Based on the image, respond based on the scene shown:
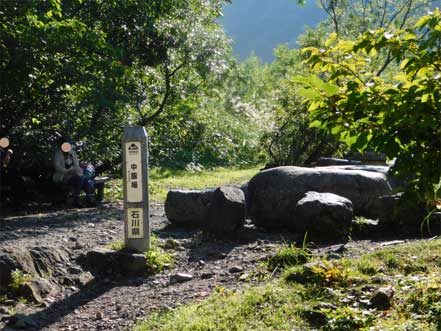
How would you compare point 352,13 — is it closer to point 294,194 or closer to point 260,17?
point 294,194

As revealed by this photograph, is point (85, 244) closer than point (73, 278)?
No

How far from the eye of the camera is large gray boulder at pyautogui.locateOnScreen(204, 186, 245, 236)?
26.7 ft

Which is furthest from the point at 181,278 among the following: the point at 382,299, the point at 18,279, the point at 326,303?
the point at 382,299

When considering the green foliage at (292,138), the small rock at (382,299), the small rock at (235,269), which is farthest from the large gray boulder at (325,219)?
the green foliage at (292,138)

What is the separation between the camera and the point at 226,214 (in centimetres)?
Result: 816

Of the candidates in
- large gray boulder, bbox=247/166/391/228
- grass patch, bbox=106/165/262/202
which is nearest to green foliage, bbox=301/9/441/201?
large gray boulder, bbox=247/166/391/228

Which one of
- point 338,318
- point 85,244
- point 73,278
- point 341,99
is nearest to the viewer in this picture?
point 341,99

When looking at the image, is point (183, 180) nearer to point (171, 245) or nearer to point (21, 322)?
point (171, 245)

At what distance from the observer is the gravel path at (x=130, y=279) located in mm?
5637

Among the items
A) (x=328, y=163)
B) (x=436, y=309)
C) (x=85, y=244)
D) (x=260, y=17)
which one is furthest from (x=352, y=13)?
(x=260, y=17)

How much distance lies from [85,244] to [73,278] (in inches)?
53.7

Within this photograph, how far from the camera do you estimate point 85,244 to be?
7.95m

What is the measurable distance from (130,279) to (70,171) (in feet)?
17.2

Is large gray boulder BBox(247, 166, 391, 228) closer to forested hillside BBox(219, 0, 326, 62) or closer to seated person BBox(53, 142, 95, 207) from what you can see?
seated person BBox(53, 142, 95, 207)
